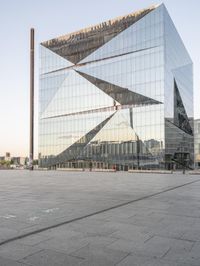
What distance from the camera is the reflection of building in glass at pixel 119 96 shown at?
6569 centimetres

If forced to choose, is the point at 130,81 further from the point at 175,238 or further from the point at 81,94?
the point at 175,238

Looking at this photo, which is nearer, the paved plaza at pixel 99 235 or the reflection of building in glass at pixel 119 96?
the paved plaza at pixel 99 235

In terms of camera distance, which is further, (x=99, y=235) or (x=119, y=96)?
(x=119, y=96)

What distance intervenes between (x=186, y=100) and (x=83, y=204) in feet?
253

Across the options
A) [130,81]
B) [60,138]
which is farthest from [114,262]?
[60,138]

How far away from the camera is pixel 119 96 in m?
71.9

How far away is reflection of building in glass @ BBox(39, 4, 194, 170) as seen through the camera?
65688 mm

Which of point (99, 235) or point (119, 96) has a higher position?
point (119, 96)

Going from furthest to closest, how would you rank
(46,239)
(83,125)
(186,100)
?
(186,100) → (83,125) → (46,239)

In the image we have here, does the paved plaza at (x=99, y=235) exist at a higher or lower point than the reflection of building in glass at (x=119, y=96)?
lower

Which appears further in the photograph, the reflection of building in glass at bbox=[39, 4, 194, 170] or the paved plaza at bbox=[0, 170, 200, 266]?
the reflection of building in glass at bbox=[39, 4, 194, 170]

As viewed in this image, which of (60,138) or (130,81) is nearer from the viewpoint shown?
(130,81)

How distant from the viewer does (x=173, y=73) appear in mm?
71812

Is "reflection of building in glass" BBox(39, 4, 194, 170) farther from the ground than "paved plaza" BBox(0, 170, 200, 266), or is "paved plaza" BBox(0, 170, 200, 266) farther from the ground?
"reflection of building in glass" BBox(39, 4, 194, 170)
